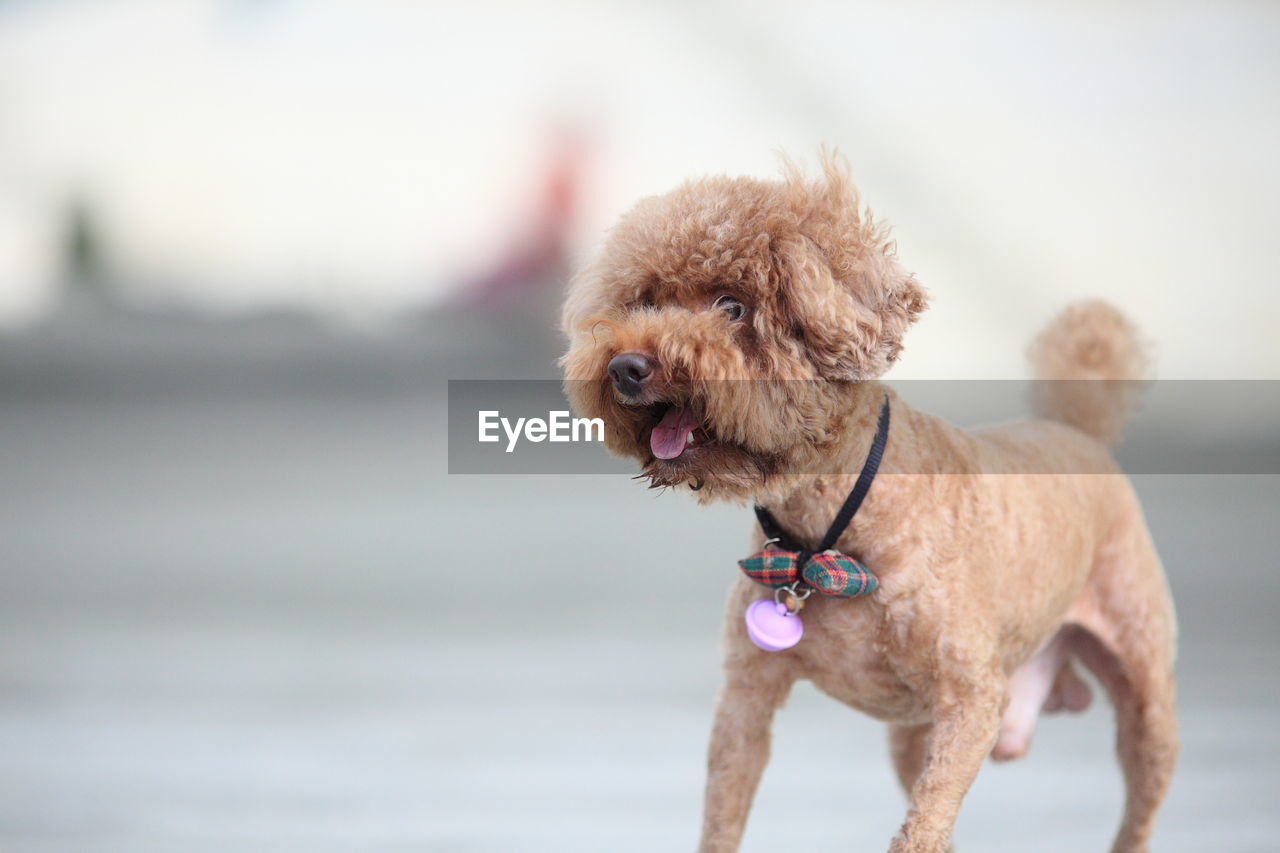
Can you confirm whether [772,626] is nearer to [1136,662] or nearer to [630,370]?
[630,370]

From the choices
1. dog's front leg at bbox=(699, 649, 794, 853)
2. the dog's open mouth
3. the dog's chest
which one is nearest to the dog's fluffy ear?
the dog's open mouth

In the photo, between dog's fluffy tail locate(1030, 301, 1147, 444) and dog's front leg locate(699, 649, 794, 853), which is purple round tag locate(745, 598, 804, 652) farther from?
dog's fluffy tail locate(1030, 301, 1147, 444)

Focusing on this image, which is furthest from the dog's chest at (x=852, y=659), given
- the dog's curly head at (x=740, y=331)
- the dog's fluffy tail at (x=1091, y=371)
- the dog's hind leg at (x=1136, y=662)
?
the dog's fluffy tail at (x=1091, y=371)

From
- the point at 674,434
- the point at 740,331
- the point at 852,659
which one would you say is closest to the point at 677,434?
the point at 674,434

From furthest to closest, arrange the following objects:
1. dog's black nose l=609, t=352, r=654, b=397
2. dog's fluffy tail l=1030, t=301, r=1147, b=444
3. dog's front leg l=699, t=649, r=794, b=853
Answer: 1. dog's fluffy tail l=1030, t=301, r=1147, b=444
2. dog's front leg l=699, t=649, r=794, b=853
3. dog's black nose l=609, t=352, r=654, b=397

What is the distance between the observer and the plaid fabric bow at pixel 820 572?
1302 millimetres

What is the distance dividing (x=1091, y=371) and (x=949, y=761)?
82 cm

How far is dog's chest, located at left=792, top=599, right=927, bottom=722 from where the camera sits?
4.42 ft

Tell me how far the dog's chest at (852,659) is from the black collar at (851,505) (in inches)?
2.4

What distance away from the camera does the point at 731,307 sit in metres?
1.24

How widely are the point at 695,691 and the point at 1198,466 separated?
6.47 feet

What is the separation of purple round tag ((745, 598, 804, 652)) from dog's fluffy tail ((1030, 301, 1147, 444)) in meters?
0.76

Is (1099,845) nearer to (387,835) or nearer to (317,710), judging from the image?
(387,835)

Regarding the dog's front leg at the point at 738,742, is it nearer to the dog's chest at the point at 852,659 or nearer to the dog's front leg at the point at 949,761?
the dog's chest at the point at 852,659
